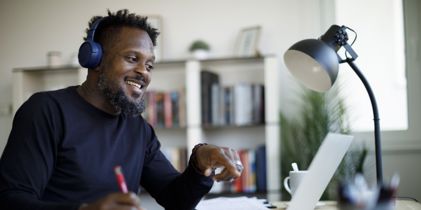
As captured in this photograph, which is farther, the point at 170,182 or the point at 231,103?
the point at 231,103

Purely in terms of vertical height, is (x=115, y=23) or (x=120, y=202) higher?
(x=115, y=23)

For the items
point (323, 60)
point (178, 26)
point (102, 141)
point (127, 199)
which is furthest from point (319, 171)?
point (178, 26)

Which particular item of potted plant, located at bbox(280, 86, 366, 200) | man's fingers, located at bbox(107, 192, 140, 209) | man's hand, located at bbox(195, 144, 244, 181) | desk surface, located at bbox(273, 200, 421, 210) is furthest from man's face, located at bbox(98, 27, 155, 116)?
potted plant, located at bbox(280, 86, 366, 200)

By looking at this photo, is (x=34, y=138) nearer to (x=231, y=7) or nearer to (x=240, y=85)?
(x=240, y=85)

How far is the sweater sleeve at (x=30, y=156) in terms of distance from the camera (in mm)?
1047

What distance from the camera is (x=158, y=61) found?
3.04 meters

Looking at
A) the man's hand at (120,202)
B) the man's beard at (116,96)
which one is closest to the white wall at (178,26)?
the man's beard at (116,96)

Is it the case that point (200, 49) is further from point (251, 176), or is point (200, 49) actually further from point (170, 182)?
point (170, 182)

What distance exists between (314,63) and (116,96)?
2.03ft

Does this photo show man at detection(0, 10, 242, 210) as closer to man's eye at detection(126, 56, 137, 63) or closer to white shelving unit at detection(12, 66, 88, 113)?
man's eye at detection(126, 56, 137, 63)

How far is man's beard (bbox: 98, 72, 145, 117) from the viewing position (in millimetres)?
1418

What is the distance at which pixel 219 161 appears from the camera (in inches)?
49.4

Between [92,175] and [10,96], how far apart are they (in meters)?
2.46

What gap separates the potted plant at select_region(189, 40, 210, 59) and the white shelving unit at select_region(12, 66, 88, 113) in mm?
740
